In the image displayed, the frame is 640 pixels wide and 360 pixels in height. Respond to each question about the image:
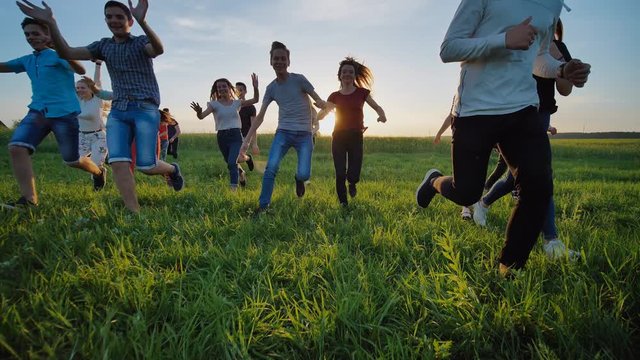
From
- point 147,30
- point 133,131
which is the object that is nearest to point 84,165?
point 133,131

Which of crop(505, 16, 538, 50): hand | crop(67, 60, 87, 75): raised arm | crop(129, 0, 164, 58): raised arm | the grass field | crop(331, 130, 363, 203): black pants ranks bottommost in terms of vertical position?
the grass field

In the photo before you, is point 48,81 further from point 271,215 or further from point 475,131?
point 475,131

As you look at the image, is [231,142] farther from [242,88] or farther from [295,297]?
[295,297]

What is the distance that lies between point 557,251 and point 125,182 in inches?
169

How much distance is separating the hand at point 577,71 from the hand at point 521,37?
1.61ft

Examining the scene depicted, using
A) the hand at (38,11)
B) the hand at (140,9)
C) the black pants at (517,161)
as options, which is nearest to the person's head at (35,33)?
the hand at (38,11)

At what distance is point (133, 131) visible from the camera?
3.96 metres

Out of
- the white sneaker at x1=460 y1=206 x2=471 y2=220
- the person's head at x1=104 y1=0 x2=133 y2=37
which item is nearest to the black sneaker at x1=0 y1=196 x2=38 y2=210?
the person's head at x1=104 y1=0 x2=133 y2=37

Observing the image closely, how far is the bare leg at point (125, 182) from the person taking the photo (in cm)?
372

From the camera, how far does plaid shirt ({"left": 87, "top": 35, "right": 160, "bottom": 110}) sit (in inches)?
148

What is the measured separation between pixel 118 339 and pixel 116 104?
10.5ft

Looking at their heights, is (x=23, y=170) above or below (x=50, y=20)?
below

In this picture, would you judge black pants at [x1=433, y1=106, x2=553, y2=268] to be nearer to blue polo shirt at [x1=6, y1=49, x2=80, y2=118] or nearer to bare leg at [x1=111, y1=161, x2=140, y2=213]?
bare leg at [x1=111, y1=161, x2=140, y2=213]

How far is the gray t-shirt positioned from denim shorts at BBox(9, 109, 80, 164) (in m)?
2.65
